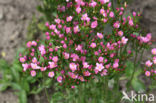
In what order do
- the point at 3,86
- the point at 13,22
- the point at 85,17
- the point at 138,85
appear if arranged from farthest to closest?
the point at 13,22, the point at 3,86, the point at 138,85, the point at 85,17

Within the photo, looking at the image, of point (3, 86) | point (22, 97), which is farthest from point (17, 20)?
point (22, 97)

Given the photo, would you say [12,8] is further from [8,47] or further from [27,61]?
[27,61]

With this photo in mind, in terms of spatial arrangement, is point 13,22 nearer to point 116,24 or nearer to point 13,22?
point 13,22

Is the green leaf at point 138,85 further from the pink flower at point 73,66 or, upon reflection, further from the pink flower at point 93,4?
the pink flower at point 93,4

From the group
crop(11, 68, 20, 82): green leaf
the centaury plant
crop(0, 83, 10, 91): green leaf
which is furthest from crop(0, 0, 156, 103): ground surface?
the centaury plant

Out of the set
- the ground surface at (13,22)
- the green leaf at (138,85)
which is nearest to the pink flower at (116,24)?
the green leaf at (138,85)

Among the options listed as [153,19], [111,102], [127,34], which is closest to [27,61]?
[127,34]

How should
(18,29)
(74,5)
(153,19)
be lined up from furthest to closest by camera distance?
(18,29)
(153,19)
(74,5)

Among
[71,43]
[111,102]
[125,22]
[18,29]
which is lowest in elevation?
[111,102]
